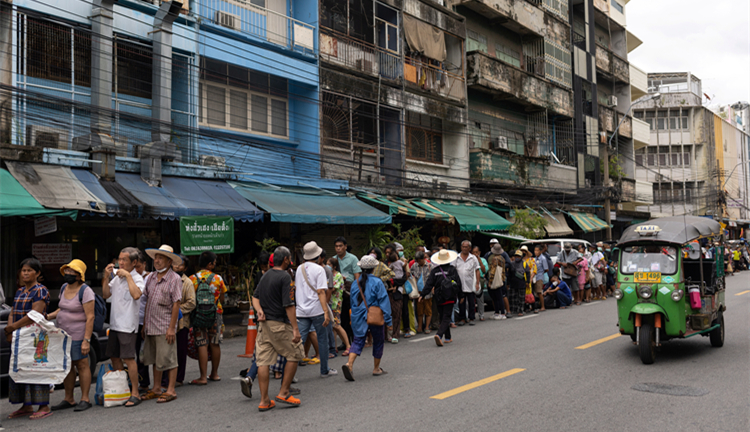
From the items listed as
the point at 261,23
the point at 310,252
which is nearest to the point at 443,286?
the point at 310,252

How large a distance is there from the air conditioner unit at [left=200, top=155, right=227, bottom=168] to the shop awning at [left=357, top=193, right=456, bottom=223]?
442 centimetres

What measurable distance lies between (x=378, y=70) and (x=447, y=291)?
11473 millimetres

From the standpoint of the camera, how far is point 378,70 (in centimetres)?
2008

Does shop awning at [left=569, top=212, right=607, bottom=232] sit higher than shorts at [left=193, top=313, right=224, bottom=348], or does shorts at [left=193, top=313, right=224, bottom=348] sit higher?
shop awning at [left=569, top=212, right=607, bottom=232]

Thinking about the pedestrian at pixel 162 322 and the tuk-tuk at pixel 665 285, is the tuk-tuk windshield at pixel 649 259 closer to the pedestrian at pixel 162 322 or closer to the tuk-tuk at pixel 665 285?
the tuk-tuk at pixel 665 285

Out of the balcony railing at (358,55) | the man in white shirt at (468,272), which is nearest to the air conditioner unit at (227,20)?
the balcony railing at (358,55)

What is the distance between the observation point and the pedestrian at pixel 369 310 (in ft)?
26.7

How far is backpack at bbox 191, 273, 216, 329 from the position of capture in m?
7.82

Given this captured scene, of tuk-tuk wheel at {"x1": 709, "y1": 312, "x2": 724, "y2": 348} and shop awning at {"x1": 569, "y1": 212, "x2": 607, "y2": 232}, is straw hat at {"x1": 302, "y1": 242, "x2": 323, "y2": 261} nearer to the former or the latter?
tuk-tuk wheel at {"x1": 709, "y1": 312, "x2": 724, "y2": 348}

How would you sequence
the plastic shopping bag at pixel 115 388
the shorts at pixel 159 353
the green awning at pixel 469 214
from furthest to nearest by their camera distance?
→ the green awning at pixel 469 214 < the shorts at pixel 159 353 < the plastic shopping bag at pixel 115 388

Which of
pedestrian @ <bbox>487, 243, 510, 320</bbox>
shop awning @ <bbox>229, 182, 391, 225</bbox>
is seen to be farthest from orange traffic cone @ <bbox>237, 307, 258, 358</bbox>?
pedestrian @ <bbox>487, 243, 510, 320</bbox>

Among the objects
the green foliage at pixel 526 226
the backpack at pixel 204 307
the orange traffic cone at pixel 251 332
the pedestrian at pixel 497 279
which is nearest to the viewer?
the backpack at pixel 204 307

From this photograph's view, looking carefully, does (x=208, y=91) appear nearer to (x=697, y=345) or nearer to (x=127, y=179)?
(x=127, y=179)

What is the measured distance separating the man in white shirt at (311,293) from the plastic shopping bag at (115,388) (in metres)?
2.09
